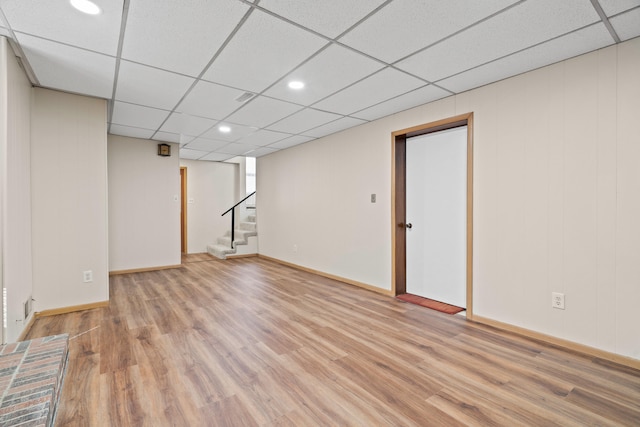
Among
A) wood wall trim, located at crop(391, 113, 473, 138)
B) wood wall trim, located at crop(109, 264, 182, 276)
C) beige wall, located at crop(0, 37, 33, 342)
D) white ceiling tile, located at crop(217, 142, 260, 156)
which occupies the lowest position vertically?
wood wall trim, located at crop(109, 264, 182, 276)

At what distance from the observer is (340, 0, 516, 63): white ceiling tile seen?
1809 millimetres

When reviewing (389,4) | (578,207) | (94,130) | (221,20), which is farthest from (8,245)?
(578,207)

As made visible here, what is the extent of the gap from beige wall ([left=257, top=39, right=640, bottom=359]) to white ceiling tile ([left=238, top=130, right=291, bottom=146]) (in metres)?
2.15

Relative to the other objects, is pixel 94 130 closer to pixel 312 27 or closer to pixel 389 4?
pixel 312 27

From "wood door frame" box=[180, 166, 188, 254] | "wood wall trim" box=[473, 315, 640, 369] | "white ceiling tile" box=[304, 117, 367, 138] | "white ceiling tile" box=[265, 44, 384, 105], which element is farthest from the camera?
"wood door frame" box=[180, 166, 188, 254]

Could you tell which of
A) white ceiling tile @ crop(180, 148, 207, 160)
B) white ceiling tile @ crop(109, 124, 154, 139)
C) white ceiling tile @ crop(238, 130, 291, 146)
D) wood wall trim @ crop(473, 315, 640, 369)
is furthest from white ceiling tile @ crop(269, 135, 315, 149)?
wood wall trim @ crop(473, 315, 640, 369)

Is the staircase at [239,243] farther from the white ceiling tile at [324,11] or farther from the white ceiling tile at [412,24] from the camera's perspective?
the white ceiling tile at [324,11]

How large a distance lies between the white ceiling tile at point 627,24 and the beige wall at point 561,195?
0.11 meters

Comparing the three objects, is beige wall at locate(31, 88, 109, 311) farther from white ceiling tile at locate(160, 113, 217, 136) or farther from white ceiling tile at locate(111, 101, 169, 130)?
white ceiling tile at locate(160, 113, 217, 136)

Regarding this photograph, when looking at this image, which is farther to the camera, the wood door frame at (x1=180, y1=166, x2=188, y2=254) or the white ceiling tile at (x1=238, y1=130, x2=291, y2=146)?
the wood door frame at (x1=180, y1=166, x2=188, y2=254)

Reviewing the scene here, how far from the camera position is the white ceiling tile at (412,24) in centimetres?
181

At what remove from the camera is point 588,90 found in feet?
7.79

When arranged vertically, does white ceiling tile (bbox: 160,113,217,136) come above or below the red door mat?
above

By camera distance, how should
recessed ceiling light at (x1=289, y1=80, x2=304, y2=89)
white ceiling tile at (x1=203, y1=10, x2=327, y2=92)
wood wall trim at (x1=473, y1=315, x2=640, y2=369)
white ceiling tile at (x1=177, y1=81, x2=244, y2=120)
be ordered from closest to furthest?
1. white ceiling tile at (x1=203, y1=10, x2=327, y2=92)
2. wood wall trim at (x1=473, y1=315, x2=640, y2=369)
3. recessed ceiling light at (x1=289, y1=80, x2=304, y2=89)
4. white ceiling tile at (x1=177, y1=81, x2=244, y2=120)
